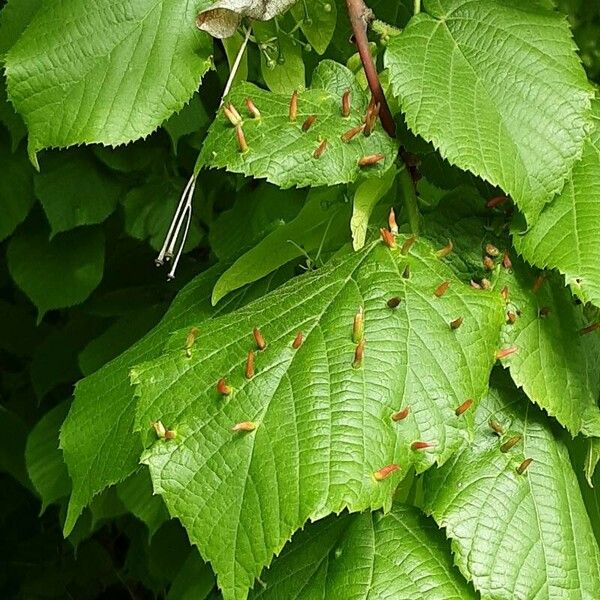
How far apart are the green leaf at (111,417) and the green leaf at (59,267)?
1.73 feet

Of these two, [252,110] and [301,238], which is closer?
[252,110]

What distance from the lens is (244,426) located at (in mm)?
718

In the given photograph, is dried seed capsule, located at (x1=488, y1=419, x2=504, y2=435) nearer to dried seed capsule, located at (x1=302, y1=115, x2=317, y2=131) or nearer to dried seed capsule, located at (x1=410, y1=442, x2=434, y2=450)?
dried seed capsule, located at (x1=410, y1=442, x2=434, y2=450)

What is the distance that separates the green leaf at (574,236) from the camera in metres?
0.79

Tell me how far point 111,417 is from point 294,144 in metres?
0.31

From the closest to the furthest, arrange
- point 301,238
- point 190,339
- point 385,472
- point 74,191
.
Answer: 1. point 385,472
2. point 190,339
3. point 301,238
4. point 74,191

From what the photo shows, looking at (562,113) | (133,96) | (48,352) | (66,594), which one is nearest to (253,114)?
(133,96)

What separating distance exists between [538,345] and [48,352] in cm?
105

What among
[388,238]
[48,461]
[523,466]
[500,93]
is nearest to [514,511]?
[523,466]

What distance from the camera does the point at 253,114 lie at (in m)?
0.80

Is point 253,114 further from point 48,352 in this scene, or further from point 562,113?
point 48,352

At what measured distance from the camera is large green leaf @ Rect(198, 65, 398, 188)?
77 cm

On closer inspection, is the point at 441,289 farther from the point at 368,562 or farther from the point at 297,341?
the point at 368,562

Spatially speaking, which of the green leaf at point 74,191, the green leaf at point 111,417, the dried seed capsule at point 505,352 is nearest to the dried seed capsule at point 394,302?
the dried seed capsule at point 505,352
